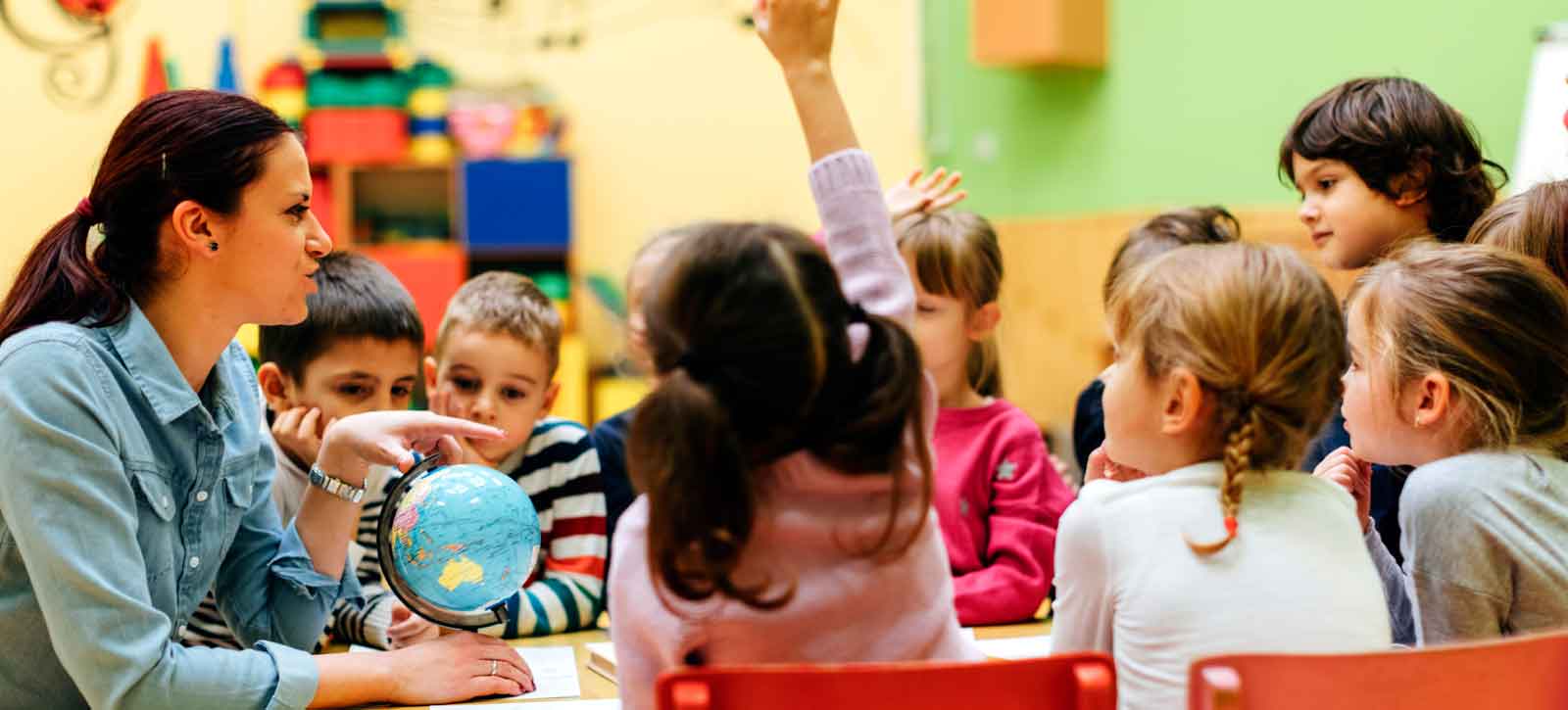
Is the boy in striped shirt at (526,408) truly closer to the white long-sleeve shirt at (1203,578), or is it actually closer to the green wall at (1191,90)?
the white long-sleeve shirt at (1203,578)

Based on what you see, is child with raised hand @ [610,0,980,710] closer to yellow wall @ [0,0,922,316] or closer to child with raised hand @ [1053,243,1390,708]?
child with raised hand @ [1053,243,1390,708]

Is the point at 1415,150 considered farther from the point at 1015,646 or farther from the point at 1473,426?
the point at 1015,646

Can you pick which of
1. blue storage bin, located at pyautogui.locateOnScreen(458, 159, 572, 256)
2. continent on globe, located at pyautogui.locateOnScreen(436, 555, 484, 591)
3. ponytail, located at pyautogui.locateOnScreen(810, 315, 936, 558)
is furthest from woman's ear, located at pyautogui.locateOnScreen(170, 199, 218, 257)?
blue storage bin, located at pyautogui.locateOnScreen(458, 159, 572, 256)

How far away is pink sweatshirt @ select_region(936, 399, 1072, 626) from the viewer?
240cm

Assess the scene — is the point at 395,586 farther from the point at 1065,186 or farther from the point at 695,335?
the point at 1065,186

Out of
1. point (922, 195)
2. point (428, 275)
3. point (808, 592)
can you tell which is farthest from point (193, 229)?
point (428, 275)

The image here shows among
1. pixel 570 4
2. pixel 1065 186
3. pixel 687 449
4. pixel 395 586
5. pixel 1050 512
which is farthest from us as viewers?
pixel 570 4

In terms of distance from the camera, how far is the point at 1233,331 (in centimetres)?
160

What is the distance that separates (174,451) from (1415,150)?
6.69 feet

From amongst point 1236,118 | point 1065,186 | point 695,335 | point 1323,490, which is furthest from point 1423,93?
point 1065,186

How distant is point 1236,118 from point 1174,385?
15.4 feet

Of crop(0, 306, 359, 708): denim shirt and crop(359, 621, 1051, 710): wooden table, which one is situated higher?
crop(0, 306, 359, 708): denim shirt

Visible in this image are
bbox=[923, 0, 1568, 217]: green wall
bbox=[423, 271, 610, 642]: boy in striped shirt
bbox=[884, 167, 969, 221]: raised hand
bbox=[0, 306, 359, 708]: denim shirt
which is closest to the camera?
bbox=[0, 306, 359, 708]: denim shirt

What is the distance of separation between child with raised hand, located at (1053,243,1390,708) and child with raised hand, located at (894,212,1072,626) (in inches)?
29.7
